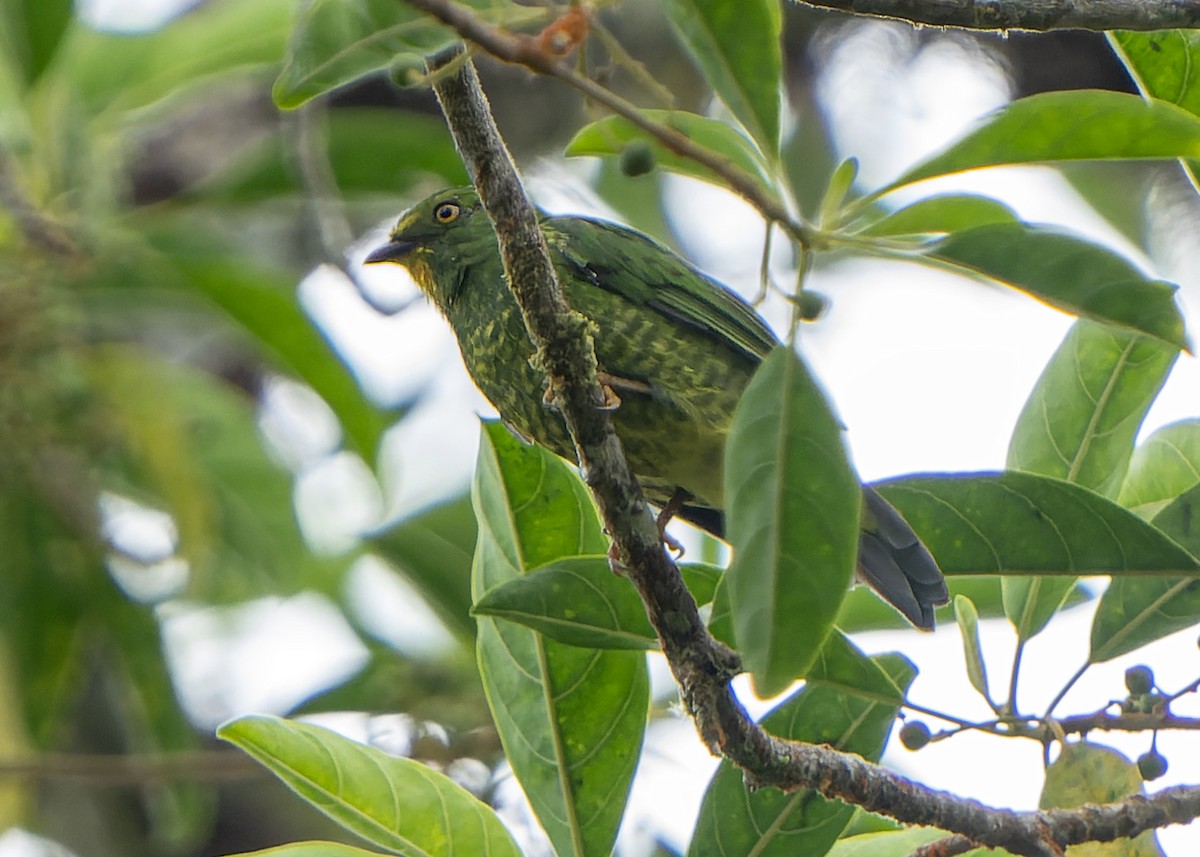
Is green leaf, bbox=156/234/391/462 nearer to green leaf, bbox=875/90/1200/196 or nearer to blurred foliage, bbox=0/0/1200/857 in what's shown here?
blurred foliage, bbox=0/0/1200/857

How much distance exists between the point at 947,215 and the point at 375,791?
1252 millimetres

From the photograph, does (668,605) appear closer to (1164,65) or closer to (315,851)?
(315,851)

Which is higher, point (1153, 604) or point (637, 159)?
point (637, 159)

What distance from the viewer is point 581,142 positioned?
1.99 m

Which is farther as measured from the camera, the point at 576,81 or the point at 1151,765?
the point at 1151,765

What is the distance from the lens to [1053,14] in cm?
174

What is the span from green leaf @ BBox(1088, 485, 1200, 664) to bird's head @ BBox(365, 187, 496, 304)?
1516 millimetres

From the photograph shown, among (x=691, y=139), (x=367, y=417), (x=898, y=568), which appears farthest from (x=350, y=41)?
(x=367, y=417)

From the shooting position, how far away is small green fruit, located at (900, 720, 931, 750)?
2.36 m

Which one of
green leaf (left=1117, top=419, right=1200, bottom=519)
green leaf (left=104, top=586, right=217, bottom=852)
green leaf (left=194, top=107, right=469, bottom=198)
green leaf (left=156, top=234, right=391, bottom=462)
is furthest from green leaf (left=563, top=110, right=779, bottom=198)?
green leaf (left=104, top=586, right=217, bottom=852)

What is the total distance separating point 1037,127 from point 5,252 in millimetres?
3411

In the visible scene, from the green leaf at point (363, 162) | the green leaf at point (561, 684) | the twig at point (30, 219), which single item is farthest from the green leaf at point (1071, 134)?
the twig at point (30, 219)

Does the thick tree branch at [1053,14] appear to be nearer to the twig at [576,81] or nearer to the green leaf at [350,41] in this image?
the twig at [576,81]

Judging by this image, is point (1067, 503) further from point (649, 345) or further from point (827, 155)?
point (827, 155)
